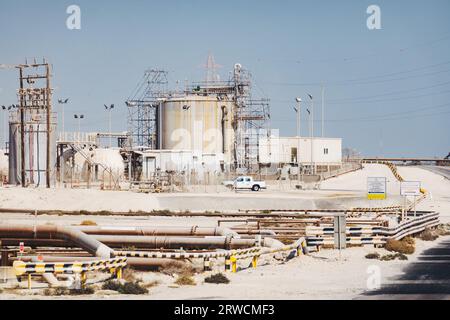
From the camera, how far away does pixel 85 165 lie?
92312 mm

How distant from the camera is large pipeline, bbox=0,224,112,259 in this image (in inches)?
1171

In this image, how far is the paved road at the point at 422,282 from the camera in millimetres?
20531

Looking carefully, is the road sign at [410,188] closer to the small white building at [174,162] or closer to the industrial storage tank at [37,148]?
the industrial storage tank at [37,148]

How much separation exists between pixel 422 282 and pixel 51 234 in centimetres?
1402

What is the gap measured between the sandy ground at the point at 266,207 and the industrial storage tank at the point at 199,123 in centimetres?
1349

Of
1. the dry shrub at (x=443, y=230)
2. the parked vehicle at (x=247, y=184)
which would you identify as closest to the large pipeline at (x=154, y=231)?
the dry shrub at (x=443, y=230)

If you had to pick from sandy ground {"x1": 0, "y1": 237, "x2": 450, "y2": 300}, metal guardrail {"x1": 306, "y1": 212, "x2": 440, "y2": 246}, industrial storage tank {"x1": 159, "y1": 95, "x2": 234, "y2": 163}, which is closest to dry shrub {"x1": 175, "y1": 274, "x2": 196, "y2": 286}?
sandy ground {"x1": 0, "y1": 237, "x2": 450, "y2": 300}

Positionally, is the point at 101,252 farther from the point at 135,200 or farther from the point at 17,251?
the point at 135,200

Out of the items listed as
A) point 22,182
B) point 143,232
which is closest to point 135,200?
point 22,182

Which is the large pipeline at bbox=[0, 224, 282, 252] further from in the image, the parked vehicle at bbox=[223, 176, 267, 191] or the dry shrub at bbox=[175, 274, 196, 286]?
the parked vehicle at bbox=[223, 176, 267, 191]

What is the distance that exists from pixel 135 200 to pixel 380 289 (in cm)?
4477

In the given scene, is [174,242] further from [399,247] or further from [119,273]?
[399,247]

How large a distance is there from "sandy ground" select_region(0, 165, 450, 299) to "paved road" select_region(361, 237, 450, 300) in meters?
0.53

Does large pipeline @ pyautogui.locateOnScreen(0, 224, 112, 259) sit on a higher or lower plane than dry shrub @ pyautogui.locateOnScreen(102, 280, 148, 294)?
higher
